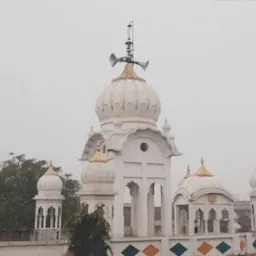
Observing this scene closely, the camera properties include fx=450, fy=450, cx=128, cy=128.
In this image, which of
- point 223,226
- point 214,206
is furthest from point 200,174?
point 223,226

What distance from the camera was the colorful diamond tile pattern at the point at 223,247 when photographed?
2084cm

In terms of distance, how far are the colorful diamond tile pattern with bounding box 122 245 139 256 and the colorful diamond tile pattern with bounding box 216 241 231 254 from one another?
14.7 feet

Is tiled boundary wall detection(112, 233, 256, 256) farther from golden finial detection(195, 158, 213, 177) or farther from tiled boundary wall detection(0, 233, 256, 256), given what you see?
golden finial detection(195, 158, 213, 177)

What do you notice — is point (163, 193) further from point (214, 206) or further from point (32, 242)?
point (32, 242)

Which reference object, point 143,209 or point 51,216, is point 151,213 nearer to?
point 143,209

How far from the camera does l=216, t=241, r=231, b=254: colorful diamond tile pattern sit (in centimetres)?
2084

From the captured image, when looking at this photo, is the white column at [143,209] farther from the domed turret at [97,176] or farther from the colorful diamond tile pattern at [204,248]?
the colorful diamond tile pattern at [204,248]

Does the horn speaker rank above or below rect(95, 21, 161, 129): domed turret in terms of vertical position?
above

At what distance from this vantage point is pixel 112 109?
21188 millimetres

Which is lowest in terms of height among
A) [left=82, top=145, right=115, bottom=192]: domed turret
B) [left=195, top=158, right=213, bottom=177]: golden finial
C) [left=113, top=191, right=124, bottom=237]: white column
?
[left=113, top=191, right=124, bottom=237]: white column

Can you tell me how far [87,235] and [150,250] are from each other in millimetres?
5217

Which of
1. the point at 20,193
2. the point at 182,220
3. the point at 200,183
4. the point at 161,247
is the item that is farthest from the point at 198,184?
the point at 20,193

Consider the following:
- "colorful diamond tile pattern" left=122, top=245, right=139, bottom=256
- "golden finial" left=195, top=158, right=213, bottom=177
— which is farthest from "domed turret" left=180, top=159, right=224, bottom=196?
"colorful diamond tile pattern" left=122, top=245, right=139, bottom=256

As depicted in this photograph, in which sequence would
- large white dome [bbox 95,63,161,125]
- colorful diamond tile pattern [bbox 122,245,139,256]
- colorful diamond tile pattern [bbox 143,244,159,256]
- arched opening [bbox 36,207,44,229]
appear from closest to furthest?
colorful diamond tile pattern [bbox 122,245,139,256], colorful diamond tile pattern [bbox 143,244,159,256], large white dome [bbox 95,63,161,125], arched opening [bbox 36,207,44,229]
